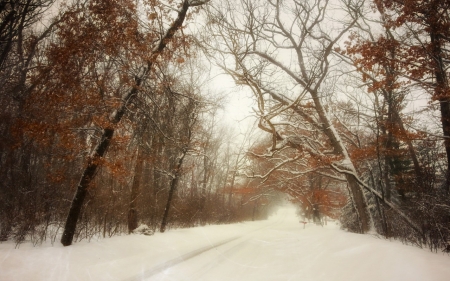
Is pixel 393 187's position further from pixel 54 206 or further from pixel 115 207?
pixel 54 206

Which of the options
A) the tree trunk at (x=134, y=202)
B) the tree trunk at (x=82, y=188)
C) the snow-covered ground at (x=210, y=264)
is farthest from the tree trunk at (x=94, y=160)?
the tree trunk at (x=134, y=202)

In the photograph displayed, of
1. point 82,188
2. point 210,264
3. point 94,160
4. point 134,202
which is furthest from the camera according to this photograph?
point 134,202

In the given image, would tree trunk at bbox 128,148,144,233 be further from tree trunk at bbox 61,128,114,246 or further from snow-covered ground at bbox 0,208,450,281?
tree trunk at bbox 61,128,114,246

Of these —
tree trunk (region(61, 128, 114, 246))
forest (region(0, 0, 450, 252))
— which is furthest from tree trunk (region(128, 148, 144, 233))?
tree trunk (region(61, 128, 114, 246))

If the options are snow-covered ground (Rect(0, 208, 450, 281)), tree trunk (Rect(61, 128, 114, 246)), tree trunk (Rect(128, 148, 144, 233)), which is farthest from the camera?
tree trunk (Rect(128, 148, 144, 233))

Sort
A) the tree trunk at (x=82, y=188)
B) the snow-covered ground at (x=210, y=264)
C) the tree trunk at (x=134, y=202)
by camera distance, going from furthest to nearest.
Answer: the tree trunk at (x=134, y=202), the tree trunk at (x=82, y=188), the snow-covered ground at (x=210, y=264)

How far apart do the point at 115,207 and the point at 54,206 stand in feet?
8.34

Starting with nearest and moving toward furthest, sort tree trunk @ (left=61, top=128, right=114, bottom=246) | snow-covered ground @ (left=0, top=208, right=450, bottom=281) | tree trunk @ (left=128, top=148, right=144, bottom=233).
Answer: snow-covered ground @ (left=0, top=208, right=450, bottom=281) → tree trunk @ (left=61, top=128, right=114, bottom=246) → tree trunk @ (left=128, top=148, right=144, bottom=233)

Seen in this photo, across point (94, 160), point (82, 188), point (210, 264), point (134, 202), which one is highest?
point (94, 160)

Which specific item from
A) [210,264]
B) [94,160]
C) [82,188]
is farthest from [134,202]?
[210,264]

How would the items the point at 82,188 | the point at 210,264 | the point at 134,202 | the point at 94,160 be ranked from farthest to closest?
the point at 134,202 → the point at 82,188 → the point at 94,160 → the point at 210,264

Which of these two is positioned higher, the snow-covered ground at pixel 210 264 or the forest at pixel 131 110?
the forest at pixel 131 110

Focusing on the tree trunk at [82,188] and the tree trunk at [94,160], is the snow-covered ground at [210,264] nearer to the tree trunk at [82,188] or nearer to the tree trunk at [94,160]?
the tree trunk at [82,188]

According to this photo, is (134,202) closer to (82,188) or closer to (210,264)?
(82,188)
